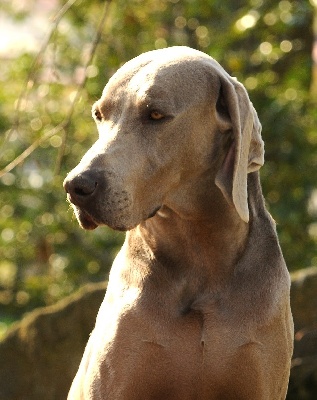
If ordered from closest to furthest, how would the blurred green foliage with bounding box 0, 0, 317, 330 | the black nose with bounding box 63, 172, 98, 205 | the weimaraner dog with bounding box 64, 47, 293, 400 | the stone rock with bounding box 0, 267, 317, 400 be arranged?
1. the black nose with bounding box 63, 172, 98, 205
2. the weimaraner dog with bounding box 64, 47, 293, 400
3. the stone rock with bounding box 0, 267, 317, 400
4. the blurred green foliage with bounding box 0, 0, 317, 330

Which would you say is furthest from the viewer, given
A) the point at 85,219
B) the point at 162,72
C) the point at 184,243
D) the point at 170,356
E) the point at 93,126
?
the point at 93,126

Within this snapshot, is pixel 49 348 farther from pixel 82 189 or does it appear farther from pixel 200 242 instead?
pixel 82 189

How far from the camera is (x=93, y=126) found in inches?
302

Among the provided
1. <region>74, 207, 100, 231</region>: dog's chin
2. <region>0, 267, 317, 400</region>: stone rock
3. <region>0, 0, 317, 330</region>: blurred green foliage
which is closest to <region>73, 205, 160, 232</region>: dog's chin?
<region>74, 207, 100, 231</region>: dog's chin

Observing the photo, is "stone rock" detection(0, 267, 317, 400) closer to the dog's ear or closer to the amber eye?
the dog's ear

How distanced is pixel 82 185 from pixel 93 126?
4238mm

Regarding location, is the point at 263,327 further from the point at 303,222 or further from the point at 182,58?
the point at 303,222

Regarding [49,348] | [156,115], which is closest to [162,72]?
[156,115]

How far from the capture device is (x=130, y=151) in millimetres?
3559

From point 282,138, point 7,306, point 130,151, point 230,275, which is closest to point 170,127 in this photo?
point 130,151

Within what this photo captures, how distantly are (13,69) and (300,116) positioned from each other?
6.90ft

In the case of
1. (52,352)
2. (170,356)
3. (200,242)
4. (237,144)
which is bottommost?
(52,352)

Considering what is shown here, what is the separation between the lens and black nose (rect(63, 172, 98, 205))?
11.3 ft

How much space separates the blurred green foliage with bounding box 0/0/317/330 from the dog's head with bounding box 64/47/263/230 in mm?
2944
